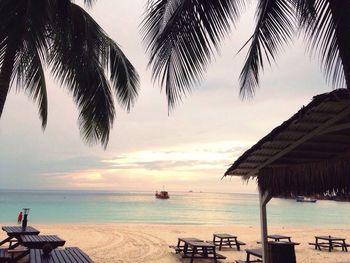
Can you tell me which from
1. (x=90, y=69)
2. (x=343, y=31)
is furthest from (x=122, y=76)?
(x=343, y=31)

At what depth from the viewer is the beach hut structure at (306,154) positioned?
413 cm

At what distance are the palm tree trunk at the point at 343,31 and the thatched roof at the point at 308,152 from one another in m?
0.98

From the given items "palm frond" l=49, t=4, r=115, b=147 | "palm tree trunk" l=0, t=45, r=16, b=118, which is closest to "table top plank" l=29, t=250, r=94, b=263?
"palm tree trunk" l=0, t=45, r=16, b=118

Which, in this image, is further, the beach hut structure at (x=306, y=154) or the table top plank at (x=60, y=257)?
the table top plank at (x=60, y=257)

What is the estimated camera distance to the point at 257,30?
379 cm

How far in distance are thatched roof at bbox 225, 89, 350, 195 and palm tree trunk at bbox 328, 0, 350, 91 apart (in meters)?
0.98

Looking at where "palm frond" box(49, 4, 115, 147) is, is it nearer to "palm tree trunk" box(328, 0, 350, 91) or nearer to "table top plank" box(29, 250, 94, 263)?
"table top plank" box(29, 250, 94, 263)

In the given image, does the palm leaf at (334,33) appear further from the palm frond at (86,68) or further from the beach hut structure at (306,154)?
the palm frond at (86,68)

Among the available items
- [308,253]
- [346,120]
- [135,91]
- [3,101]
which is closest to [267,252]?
[346,120]

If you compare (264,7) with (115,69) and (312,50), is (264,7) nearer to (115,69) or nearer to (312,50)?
(312,50)

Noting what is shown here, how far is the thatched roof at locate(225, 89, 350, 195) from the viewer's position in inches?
162

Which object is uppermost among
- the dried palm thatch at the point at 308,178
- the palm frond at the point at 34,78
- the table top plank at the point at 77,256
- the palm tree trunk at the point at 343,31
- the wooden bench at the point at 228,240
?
the palm frond at the point at 34,78

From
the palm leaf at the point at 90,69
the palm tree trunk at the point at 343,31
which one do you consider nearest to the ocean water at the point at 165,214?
the palm leaf at the point at 90,69

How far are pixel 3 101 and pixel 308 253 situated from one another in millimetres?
10350
